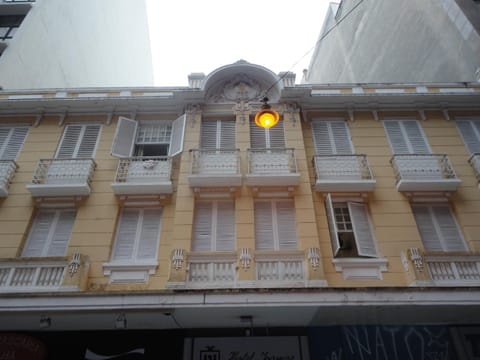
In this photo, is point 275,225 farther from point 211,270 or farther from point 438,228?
point 438,228

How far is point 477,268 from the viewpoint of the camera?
302 inches

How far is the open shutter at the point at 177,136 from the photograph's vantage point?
9732 mm

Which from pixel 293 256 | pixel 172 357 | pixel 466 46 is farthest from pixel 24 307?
pixel 466 46

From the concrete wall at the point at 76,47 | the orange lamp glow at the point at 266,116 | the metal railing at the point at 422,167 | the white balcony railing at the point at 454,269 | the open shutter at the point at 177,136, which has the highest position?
the concrete wall at the point at 76,47

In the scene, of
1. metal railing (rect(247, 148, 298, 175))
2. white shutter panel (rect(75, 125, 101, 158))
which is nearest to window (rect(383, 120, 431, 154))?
metal railing (rect(247, 148, 298, 175))

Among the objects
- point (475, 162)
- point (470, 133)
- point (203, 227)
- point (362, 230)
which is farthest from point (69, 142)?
point (470, 133)

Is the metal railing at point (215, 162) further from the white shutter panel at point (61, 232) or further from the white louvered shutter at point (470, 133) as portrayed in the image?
the white louvered shutter at point (470, 133)

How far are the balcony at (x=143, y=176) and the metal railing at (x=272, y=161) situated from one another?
7.91ft

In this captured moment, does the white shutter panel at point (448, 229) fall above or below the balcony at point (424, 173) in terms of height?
below

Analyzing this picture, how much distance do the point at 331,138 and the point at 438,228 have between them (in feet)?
12.9

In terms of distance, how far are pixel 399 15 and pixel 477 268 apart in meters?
12.9

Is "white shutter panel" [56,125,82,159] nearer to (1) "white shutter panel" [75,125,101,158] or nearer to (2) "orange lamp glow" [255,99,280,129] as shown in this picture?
(1) "white shutter panel" [75,125,101,158]

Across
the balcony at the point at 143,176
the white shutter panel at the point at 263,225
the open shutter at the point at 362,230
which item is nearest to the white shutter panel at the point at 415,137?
the open shutter at the point at 362,230

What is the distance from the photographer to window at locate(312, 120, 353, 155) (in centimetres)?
1023
